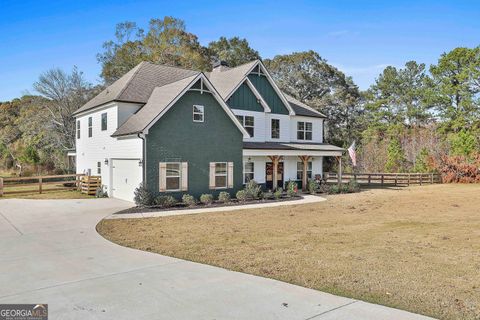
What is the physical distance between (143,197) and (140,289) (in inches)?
438

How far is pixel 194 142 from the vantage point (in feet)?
62.0

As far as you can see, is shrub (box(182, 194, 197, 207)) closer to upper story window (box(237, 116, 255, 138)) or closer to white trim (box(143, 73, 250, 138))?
white trim (box(143, 73, 250, 138))

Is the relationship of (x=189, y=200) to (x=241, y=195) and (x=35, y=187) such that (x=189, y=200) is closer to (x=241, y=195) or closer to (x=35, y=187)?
(x=241, y=195)

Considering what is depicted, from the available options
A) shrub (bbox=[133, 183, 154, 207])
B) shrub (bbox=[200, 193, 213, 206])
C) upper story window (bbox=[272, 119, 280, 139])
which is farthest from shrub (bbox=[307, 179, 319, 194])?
shrub (bbox=[133, 183, 154, 207])

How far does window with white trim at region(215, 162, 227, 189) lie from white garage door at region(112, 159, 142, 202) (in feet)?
13.8

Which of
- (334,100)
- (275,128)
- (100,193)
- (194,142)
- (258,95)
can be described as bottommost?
(100,193)

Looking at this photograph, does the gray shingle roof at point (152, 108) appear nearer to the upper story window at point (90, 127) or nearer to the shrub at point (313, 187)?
the upper story window at point (90, 127)

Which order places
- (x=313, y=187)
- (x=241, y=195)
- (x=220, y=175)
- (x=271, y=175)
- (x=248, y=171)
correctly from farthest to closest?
(x=271, y=175), (x=313, y=187), (x=248, y=171), (x=220, y=175), (x=241, y=195)

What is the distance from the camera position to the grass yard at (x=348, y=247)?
5.91 meters

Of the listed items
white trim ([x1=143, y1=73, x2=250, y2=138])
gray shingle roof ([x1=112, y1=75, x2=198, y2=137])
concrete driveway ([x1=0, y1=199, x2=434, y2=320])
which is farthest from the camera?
gray shingle roof ([x1=112, y1=75, x2=198, y2=137])

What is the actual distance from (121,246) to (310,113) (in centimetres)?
2155

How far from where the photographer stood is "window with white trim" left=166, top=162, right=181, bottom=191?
59.5ft

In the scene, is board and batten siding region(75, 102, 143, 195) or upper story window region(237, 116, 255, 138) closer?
board and batten siding region(75, 102, 143, 195)

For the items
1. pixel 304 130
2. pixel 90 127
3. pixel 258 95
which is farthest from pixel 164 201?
A: pixel 304 130
